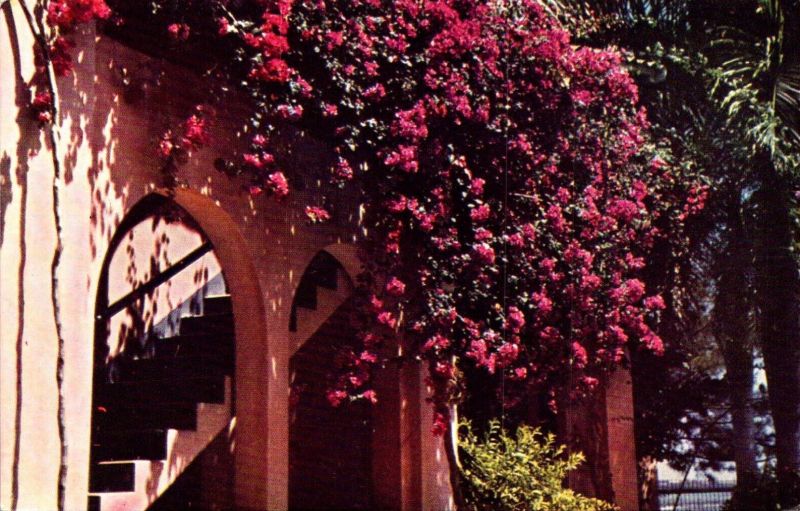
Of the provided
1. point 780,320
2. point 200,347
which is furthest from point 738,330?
point 200,347

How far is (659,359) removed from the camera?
13.8 metres

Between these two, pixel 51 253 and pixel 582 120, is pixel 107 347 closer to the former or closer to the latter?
pixel 51 253

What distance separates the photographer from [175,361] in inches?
357

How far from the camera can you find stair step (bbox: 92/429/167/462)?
7633mm

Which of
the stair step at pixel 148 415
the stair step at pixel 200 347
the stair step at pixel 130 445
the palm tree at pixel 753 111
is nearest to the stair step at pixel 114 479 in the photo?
the stair step at pixel 130 445

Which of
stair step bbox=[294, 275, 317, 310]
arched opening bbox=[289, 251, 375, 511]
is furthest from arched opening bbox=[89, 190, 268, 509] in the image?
arched opening bbox=[289, 251, 375, 511]

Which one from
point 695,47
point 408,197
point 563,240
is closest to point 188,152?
point 408,197

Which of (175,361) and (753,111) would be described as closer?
(175,361)

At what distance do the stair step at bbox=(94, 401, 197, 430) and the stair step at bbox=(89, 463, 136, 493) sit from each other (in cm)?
68

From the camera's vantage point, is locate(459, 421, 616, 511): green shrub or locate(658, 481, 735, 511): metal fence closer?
locate(459, 421, 616, 511): green shrub

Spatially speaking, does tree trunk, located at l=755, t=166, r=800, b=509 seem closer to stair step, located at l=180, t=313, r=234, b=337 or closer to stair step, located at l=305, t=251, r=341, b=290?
stair step, located at l=305, t=251, r=341, b=290

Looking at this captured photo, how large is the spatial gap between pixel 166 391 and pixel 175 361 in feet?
1.68

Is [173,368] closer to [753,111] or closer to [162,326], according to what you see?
[162,326]

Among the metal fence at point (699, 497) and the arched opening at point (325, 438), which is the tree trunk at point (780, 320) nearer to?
the arched opening at point (325, 438)
